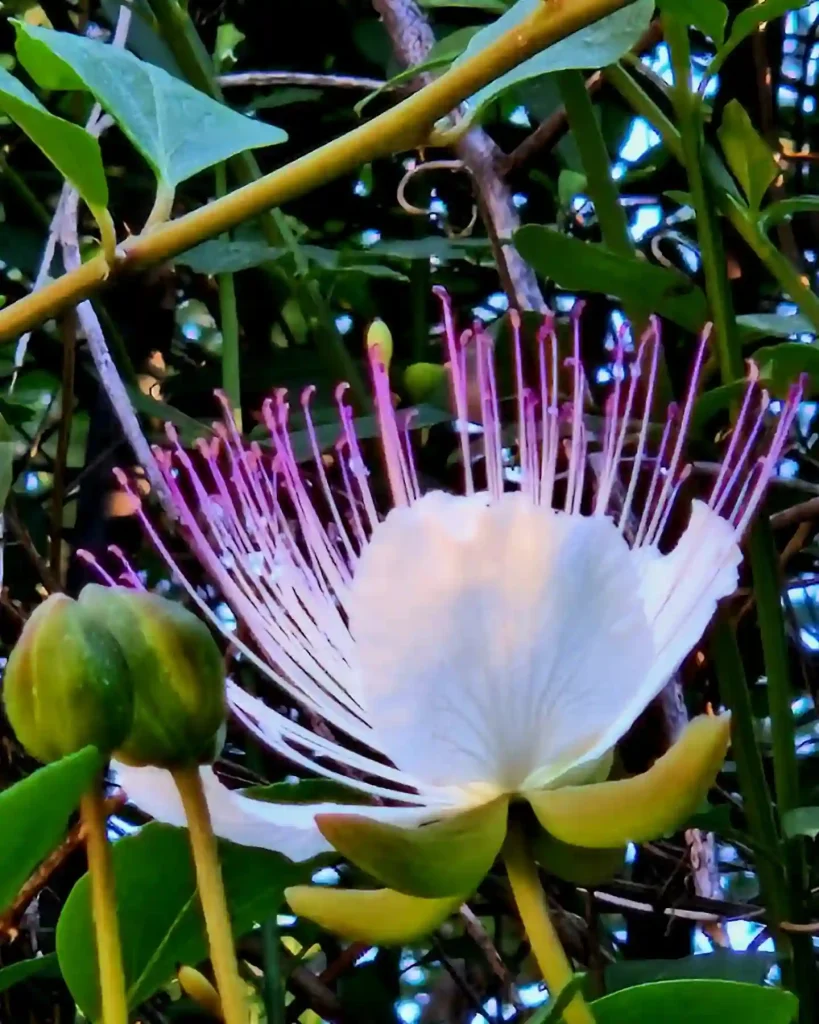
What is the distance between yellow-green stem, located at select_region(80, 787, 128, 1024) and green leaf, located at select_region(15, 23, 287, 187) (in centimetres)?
21

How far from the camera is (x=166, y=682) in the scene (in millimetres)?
306

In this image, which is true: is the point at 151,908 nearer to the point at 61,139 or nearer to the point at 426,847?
the point at 426,847

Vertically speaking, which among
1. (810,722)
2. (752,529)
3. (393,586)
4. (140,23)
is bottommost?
(810,722)

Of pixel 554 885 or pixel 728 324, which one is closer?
pixel 728 324

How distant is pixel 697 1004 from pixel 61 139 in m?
0.28

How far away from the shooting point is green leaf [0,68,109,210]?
0.37 m

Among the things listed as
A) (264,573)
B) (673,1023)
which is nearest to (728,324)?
(264,573)

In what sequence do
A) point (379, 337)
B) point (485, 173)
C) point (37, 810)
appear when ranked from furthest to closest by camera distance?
point (485, 173)
point (379, 337)
point (37, 810)

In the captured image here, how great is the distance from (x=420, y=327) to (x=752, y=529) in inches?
13.5

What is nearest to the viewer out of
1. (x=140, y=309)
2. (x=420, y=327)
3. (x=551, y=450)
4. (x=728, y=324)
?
(x=551, y=450)

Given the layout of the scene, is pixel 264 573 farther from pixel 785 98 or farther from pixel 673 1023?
pixel 785 98

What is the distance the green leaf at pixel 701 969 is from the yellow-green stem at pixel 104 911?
265mm

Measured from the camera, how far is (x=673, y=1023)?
0.30 m

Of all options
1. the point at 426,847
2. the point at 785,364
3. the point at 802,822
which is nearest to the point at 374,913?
the point at 426,847
